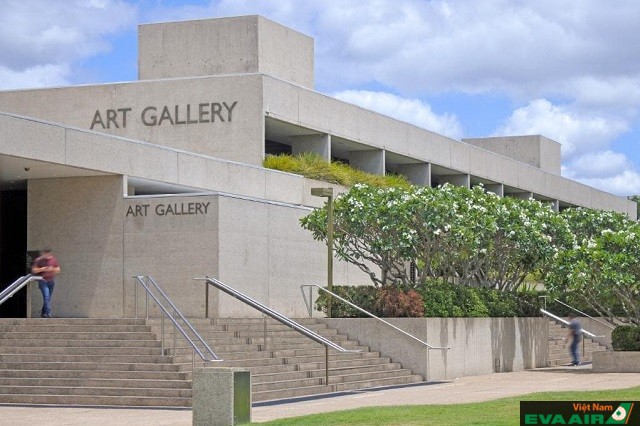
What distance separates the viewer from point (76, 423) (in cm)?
1872

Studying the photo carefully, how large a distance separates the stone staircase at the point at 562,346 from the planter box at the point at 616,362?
235 inches

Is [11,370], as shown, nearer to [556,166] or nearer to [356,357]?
[356,357]

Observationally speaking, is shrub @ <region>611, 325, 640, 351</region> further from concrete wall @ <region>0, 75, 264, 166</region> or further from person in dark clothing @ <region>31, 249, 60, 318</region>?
person in dark clothing @ <region>31, 249, 60, 318</region>

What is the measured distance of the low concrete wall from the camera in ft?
95.0

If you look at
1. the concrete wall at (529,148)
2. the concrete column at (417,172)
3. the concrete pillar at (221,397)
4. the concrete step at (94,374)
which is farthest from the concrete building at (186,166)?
the concrete wall at (529,148)

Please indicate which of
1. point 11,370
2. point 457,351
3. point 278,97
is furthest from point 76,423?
point 278,97

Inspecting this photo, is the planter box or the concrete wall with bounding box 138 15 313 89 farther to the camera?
the concrete wall with bounding box 138 15 313 89

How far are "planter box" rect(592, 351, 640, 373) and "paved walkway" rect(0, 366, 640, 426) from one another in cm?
51

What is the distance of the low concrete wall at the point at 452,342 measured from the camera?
2895 cm

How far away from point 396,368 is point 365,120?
52.7 feet

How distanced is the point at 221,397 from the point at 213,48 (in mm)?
24568

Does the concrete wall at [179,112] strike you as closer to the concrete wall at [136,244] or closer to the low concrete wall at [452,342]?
the concrete wall at [136,244]

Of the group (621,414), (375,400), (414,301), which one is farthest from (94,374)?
(621,414)

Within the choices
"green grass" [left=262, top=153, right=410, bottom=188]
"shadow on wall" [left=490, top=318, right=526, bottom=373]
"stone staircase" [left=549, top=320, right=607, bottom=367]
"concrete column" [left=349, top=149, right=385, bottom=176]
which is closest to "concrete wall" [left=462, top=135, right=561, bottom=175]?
"concrete column" [left=349, top=149, right=385, bottom=176]
